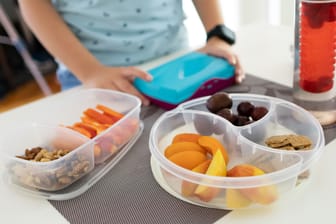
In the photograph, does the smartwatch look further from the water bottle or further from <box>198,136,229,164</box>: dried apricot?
<box>198,136,229,164</box>: dried apricot

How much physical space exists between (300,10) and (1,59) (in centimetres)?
180

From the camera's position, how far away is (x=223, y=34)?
85 cm

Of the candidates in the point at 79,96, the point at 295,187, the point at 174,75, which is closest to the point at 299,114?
the point at 295,187

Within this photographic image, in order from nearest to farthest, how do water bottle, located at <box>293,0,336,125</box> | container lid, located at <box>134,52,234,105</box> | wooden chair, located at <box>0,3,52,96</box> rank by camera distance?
water bottle, located at <box>293,0,336,125</box>, container lid, located at <box>134,52,234,105</box>, wooden chair, located at <box>0,3,52,96</box>

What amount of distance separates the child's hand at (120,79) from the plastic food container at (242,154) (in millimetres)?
127

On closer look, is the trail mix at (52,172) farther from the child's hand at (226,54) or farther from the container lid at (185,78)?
the child's hand at (226,54)

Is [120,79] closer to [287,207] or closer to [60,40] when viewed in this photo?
[60,40]

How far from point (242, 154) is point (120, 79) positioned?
29 centimetres

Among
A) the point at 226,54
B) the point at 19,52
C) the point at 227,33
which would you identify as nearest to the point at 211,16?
the point at 227,33

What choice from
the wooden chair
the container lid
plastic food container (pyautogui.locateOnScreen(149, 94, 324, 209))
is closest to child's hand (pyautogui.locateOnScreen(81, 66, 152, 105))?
the container lid

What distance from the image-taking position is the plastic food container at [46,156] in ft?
1.65

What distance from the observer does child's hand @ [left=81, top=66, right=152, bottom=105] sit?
0.71 m

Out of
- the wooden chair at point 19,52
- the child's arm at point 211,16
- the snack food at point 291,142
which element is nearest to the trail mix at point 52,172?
the snack food at point 291,142

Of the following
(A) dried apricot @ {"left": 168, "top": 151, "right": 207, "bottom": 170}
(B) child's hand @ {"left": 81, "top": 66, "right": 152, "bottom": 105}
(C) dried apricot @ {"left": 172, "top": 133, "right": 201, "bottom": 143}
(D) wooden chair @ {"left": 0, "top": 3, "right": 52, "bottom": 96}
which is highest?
(A) dried apricot @ {"left": 168, "top": 151, "right": 207, "bottom": 170}
